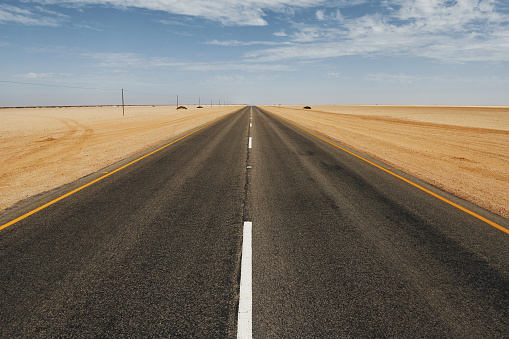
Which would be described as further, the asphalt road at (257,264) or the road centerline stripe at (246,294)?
the asphalt road at (257,264)

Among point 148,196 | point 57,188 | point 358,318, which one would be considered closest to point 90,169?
point 57,188

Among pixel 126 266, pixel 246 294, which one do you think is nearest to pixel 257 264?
pixel 246 294

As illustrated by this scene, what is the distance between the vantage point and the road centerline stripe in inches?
95.1

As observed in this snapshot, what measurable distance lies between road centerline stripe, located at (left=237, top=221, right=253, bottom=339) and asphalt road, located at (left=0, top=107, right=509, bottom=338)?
0.05 metres

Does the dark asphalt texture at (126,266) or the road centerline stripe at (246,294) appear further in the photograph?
the dark asphalt texture at (126,266)

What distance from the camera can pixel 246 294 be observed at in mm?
2873

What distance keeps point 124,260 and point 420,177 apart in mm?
7933

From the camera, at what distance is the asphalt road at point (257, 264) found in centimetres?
254

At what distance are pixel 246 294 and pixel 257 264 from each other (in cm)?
59

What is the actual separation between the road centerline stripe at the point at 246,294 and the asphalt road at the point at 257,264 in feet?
0.17

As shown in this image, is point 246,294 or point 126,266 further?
point 126,266

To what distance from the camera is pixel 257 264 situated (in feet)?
11.3

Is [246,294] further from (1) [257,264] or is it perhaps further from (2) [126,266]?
(2) [126,266]

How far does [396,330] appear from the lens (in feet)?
8.08
